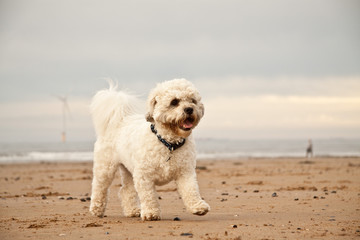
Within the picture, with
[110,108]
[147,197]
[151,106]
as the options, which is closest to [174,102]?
[151,106]

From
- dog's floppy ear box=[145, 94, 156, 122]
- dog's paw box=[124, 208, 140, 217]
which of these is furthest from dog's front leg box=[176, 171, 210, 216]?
dog's paw box=[124, 208, 140, 217]

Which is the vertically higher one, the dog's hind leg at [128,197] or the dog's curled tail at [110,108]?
the dog's curled tail at [110,108]

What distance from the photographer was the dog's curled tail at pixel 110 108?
839cm

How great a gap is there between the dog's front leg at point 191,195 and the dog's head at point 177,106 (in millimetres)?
664

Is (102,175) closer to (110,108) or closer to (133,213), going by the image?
(133,213)

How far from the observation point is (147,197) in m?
7.15

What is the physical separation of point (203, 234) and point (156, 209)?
135 centimetres

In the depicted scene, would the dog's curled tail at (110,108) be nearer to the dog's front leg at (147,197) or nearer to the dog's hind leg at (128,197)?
the dog's hind leg at (128,197)

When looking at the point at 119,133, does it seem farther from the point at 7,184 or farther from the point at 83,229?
the point at 7,184

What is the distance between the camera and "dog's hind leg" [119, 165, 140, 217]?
8.34 metres

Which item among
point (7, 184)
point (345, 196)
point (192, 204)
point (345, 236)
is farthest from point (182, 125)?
point (7, 184)

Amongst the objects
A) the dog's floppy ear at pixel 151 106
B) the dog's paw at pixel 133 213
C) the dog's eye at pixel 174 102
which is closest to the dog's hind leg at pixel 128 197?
the dog's paw at pixel 133 213

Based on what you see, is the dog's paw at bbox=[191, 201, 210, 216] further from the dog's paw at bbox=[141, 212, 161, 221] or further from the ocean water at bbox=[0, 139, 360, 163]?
the ocean water at bbox=[0, 139, 360, 163]

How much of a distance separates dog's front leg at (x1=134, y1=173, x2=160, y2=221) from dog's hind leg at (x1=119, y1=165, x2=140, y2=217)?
111 centimetres
